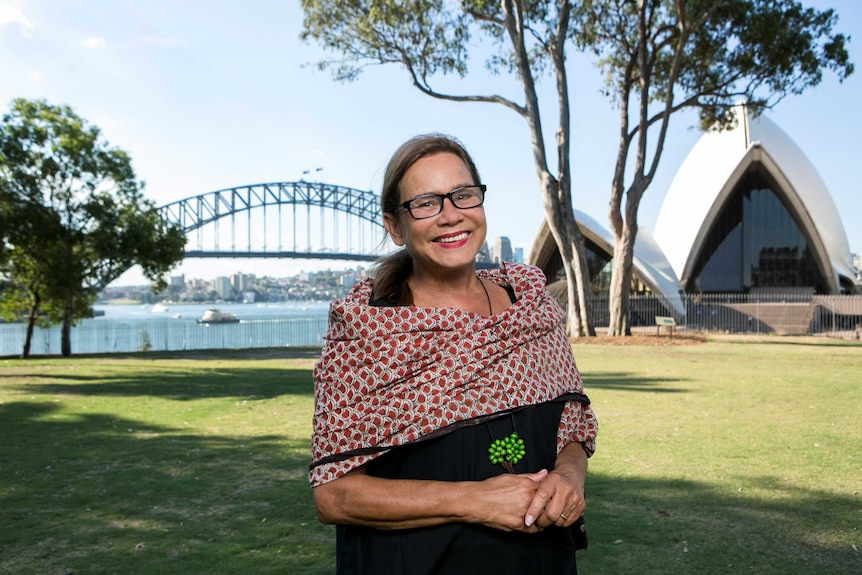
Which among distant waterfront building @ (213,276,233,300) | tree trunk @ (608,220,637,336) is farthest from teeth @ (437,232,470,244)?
distant waterfront building @ (213,276,233,300)

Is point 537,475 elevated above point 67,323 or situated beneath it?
situated beneath

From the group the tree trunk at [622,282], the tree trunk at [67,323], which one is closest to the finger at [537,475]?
the tree trunk at [622,282]

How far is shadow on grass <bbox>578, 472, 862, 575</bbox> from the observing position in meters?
3.54

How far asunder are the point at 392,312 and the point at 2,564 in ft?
10.3

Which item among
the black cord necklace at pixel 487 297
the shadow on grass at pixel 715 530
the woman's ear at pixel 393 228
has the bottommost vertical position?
the shadow on grass at pixel 715 530

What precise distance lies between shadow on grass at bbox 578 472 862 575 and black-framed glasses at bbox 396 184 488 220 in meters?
2.40

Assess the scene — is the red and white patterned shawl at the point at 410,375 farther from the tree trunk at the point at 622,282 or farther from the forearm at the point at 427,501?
the tree trunk at the point at 622,282

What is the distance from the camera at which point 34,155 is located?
760 inches

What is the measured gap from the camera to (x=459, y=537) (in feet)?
5.36

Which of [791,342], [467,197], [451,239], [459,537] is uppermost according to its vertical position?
[467,197]

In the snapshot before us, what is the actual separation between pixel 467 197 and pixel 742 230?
129 ft

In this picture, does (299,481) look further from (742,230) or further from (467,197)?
(742,230)

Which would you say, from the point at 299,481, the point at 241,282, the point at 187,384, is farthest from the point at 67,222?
the point at 241,282

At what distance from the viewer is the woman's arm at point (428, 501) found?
1566 millimetres
